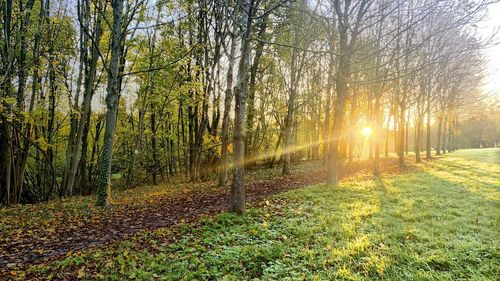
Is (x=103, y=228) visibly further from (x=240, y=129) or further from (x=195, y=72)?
(x=195, y=72)

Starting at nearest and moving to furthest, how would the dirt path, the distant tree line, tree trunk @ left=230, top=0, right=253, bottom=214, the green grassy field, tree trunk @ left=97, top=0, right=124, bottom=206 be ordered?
the green grassy field
the dirt path
tree trunk @ left=230, top=0, right=253, bottom=214
tree trunk @ left=97, top=0, right=124, bottom=206
the distant tree line

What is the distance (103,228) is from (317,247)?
17.5 feet

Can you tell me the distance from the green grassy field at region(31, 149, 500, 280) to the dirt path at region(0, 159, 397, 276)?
2.28ft

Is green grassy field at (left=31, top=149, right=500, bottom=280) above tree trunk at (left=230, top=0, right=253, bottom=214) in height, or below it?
below

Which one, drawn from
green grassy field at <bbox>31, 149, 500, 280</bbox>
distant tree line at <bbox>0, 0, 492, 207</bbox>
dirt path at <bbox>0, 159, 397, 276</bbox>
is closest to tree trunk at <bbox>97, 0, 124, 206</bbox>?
distant tree line at <bbox>0, 0, 492, 207</bbox>

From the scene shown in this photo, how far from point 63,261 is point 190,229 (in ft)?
8.56

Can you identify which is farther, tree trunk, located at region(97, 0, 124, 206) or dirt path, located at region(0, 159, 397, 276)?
tree trunk, located at region(97, 0, 124, 206)

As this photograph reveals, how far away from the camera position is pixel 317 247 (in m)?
5.63

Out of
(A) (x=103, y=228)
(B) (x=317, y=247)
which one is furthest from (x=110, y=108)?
(B) (x=317, y=247)

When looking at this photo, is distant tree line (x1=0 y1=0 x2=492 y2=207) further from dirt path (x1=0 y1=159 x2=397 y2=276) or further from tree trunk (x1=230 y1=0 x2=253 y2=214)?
dirt path (x1=0 y1=159 x2=397 y2=276)

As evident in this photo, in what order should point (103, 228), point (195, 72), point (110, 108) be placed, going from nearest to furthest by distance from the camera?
point (103, 228) → point (110, 108) → point (195, 72)

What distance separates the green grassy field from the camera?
4.64 meters

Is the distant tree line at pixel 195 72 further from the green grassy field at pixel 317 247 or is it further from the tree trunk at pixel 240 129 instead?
the green grassy field at pixel 317 247

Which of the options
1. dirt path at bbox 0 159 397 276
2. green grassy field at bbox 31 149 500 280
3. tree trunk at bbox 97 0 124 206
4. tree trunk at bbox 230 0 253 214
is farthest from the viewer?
tree trunk at bbox 97 0 124 206
